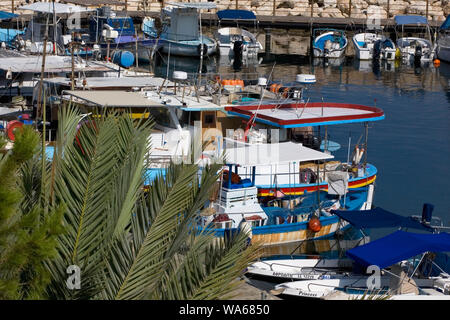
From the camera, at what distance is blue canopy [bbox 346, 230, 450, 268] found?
49.4 ft

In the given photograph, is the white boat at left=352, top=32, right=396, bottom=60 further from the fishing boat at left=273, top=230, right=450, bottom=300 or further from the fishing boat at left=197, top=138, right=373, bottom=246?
the fishing boat at left=273, top=230, right=450, bottom=300

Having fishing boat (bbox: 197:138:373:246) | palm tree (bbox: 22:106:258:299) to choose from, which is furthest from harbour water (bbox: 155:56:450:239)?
palm tree (bbox: 22:106:258:299)

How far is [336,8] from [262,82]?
5273cm

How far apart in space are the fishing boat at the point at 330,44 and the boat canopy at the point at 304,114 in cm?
3910

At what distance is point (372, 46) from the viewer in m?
62.7

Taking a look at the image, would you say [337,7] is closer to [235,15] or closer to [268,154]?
[235,15]

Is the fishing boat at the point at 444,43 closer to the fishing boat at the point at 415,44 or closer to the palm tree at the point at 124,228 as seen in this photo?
the fishing boat at the point at 415,44

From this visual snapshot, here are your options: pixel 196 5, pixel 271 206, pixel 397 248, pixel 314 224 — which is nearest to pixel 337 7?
pixel 196 5

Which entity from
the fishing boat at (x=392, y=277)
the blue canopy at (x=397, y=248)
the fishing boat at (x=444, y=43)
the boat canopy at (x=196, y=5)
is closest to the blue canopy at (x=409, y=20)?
the fishing boat at (x=444, y=43)

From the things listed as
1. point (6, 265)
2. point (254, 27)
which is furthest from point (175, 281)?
point (254, 27)

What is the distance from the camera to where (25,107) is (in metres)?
27.5

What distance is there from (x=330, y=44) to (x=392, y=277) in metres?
48.8

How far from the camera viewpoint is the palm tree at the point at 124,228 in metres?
6.70

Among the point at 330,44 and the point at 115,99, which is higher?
the point at 330,44
